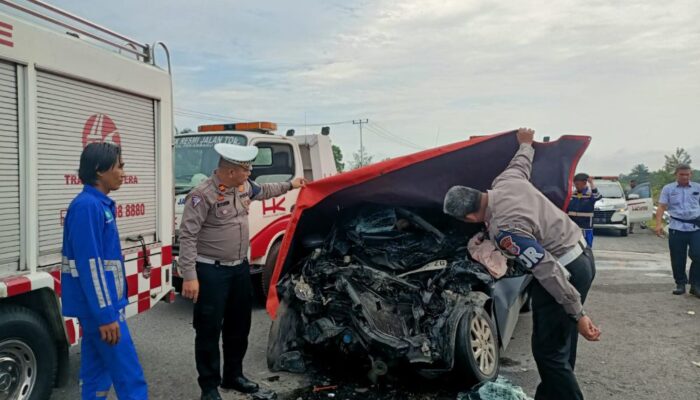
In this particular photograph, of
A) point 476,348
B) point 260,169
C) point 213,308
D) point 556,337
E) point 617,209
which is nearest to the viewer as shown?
point 556,337

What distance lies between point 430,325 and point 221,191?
1.86 metres

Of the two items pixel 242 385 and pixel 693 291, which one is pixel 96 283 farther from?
pixel 693 291

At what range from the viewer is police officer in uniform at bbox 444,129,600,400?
9.70 feet

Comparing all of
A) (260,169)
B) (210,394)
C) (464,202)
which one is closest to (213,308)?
(210,394)

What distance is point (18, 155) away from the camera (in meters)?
3.21

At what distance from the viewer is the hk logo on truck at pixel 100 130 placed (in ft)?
12.1

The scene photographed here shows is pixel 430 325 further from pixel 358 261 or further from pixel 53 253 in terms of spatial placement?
pixel 53 253

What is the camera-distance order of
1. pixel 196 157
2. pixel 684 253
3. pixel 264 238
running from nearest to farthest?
pixel 264 238 → pixel 196 157 → pixel 684 253

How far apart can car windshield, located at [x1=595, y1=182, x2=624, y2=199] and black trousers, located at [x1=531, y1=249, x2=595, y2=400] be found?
46.3ft

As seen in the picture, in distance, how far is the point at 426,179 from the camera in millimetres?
4449

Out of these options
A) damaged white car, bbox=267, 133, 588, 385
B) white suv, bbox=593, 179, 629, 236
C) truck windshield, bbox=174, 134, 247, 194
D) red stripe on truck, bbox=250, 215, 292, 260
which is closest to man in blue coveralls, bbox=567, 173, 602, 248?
damaged white car, bbox=267, 133, 588, 385

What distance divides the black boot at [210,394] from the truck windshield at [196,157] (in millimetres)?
3037

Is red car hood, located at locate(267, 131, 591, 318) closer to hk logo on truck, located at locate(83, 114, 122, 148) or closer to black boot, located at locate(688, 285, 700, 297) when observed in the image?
hk logo on truck, located at locate(83, 114, 122, 148)

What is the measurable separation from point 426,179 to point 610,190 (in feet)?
45.5
